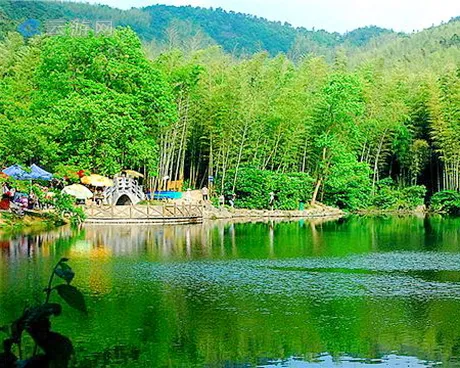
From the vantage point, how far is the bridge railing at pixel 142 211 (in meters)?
28.1

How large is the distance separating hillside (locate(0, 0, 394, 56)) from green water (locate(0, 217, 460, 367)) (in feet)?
247

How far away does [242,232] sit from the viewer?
2738 centimetres

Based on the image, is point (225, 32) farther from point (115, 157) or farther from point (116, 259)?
point (116, 259)

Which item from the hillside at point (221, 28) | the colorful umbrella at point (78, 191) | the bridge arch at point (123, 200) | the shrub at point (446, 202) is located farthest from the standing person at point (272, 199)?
the hillside at point (221, 28)

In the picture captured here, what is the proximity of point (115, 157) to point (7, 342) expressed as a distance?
91.3 ft

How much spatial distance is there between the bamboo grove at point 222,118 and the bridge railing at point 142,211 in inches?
86.5

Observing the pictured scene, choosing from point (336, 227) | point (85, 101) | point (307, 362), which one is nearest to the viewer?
point (307, 362)

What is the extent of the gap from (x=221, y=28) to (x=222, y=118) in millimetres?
103194

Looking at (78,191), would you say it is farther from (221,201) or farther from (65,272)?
(65,272)

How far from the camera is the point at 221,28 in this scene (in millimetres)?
136375

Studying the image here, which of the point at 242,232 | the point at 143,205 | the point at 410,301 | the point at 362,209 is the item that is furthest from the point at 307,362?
the point at 362,209

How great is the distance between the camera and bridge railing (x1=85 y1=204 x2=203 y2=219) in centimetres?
2808

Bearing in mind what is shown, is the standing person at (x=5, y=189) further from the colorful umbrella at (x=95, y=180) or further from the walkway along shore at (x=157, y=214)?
the colorful umbrella at (x=95, y=180)

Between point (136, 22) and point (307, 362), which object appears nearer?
point (307, 362)
